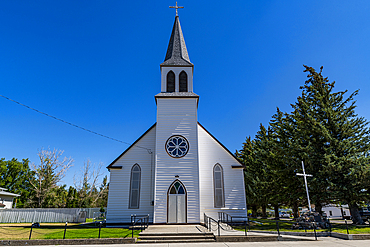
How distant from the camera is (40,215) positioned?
26391 millimetres

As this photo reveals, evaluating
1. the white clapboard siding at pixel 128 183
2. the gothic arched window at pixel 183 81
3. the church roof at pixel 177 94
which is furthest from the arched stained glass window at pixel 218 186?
the gothic arched window at pixel 183 81

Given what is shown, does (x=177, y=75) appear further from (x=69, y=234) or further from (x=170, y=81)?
(x=69, y=234)

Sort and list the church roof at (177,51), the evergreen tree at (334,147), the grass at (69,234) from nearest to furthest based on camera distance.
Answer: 1. the grass at (69,234)
2. the evergreen tree at (334,147)
3. the church roof at (177,51)

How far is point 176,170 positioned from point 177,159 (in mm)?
879

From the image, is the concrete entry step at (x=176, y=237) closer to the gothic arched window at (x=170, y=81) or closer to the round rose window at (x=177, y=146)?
the round rose window at (x=177, y=146)

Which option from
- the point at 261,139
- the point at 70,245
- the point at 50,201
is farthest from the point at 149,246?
the point at 50,201

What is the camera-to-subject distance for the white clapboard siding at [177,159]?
16.7 metres

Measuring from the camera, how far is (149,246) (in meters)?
10.3

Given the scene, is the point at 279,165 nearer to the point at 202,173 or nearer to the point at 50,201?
the point at 202,173

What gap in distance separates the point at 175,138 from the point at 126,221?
7846 mm

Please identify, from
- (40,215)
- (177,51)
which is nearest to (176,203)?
(177,51)

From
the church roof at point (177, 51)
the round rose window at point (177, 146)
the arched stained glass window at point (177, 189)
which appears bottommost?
the arched stained glass window at point (177, 189)

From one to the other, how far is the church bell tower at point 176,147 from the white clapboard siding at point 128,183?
198 cm

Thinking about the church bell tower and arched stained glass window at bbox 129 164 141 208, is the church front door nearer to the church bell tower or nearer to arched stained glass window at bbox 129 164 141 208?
the church bell tower
